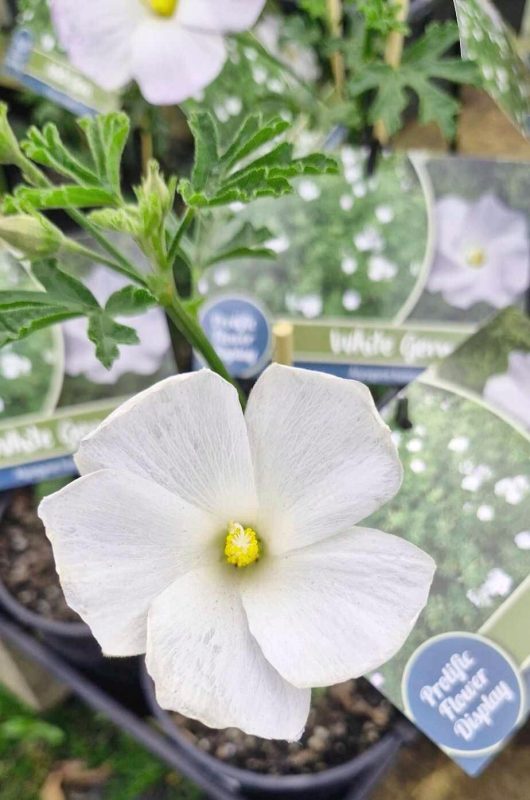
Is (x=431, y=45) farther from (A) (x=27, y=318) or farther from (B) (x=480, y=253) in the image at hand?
(A) (x=27, y=318)

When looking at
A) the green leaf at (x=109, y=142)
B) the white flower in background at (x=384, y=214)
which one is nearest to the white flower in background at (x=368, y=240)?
the white flower in background at (x=384, y=214)

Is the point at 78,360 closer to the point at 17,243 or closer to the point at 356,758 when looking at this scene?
the point at 17,243

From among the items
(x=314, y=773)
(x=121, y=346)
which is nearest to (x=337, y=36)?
(x=121, y=346)

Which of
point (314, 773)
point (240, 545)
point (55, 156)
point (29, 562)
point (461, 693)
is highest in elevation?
point (55, 156)

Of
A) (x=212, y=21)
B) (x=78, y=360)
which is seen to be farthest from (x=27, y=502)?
(x=212, y=21)

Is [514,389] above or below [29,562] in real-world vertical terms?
above

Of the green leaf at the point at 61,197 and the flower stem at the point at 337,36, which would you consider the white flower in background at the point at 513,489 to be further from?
the flower stem at the point at 337,36

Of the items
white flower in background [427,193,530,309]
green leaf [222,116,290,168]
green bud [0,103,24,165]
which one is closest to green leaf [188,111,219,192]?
green leaf [222,116,290,168]

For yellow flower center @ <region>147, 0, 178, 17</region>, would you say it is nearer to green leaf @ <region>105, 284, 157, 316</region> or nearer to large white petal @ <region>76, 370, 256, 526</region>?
green leaf @ <region>105, 284, 157, 316</region>
